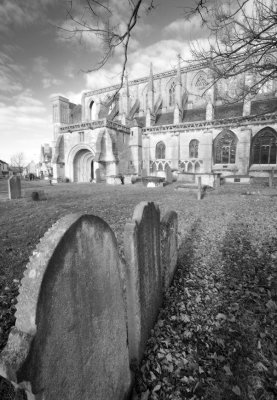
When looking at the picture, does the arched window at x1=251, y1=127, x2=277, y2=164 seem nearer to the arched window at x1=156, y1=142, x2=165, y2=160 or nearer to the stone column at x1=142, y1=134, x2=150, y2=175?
the arched window at x1=156, y1=142, x2=165, y2=160

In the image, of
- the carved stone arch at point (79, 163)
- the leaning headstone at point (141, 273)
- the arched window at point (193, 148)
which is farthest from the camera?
the carved stone arch at point (79, 163)

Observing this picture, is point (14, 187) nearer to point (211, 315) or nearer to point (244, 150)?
point (211, 315)

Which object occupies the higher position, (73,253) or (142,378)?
(73,253)

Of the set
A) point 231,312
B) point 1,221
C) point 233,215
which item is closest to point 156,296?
point 231,312

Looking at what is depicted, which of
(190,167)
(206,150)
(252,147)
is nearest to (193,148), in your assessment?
(206,150)

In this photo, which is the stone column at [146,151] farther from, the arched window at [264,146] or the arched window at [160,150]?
the arched window at [264,146]

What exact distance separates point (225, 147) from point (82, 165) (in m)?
16.8

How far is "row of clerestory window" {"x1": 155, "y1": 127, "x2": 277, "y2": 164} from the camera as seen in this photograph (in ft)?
66.2

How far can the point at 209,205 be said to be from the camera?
8.49 metres

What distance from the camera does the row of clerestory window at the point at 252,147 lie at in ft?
66.2

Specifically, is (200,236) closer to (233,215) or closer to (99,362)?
(233,215)

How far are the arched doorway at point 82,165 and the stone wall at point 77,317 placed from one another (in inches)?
920

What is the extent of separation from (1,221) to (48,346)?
6.31 metres

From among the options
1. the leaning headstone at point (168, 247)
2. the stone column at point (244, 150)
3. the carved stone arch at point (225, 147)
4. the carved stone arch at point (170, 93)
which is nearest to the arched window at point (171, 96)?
the carved stone arch at point (170, 93)
